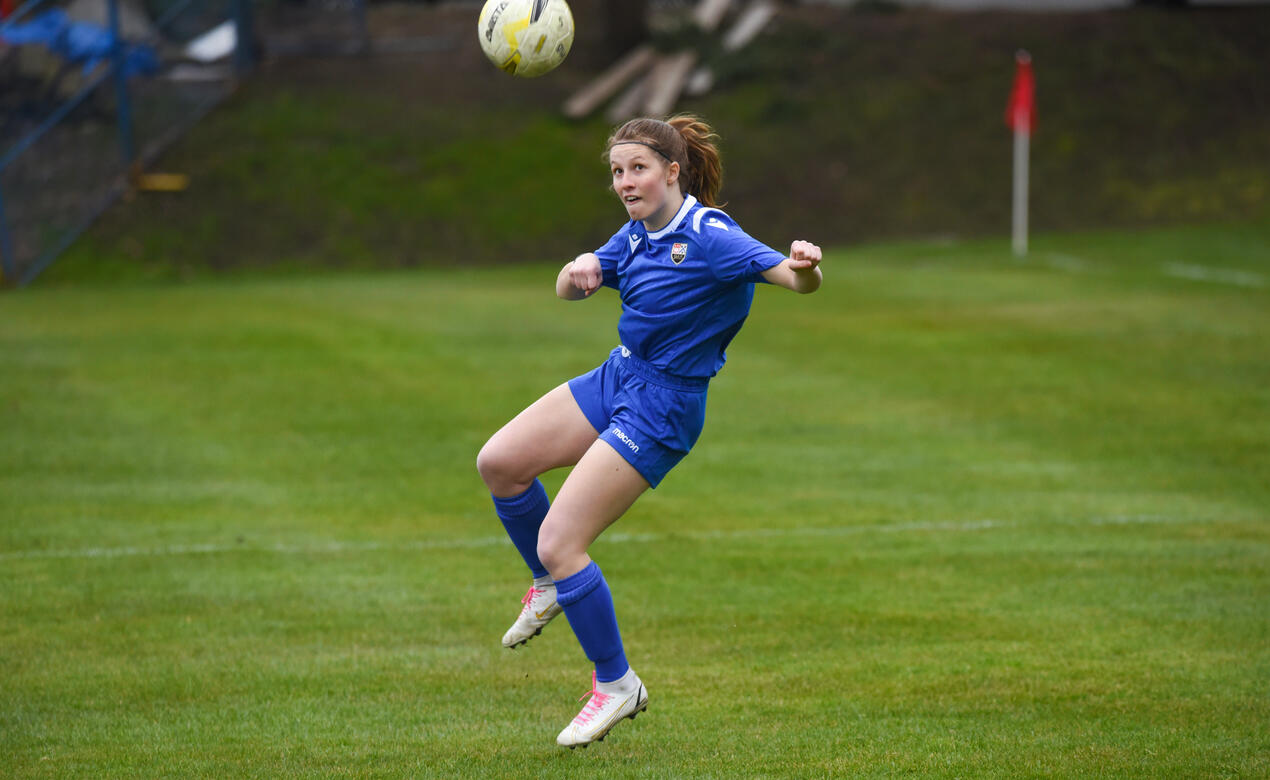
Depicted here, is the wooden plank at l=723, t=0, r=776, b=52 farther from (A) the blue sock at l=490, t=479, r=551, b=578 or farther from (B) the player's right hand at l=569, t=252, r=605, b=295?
(B) the player's right hand at l=569, t=252, r=605, b=295

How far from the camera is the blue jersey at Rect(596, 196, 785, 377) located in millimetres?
5879

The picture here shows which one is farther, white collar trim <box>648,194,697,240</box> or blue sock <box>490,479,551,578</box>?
blue sock <box>490,479,551,578</box>

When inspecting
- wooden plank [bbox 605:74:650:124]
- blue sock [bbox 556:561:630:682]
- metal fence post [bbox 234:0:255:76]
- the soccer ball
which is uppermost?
the soccer ball

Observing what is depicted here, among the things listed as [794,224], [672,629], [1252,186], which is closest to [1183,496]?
[672,629]

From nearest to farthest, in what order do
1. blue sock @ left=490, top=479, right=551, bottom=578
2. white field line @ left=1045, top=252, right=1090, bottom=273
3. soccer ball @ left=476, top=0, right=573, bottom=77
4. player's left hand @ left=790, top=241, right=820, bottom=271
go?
player's left hand @ left=790, top=241, right=820, bottom=271 < blue sock @ left=490, top=479, right=551, bottom=578 < soccer ball @ left=476, top=0, right=573, bottom=77 < white field line @ left=1045, top=252, right=1090, bottom=273

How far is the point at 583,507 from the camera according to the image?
19.1ft

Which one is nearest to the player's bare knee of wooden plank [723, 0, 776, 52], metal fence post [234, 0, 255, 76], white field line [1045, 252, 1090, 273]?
white field line [1045, 252, 1090, 273]

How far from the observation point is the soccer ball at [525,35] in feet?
21.5

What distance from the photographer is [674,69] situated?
3097 centimetres

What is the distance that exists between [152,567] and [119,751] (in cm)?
323

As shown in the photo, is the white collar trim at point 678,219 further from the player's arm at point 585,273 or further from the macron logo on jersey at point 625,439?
the macron logo on jersey at point 625,439

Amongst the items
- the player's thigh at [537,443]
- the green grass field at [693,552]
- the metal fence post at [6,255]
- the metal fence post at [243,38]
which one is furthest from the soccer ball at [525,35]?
the metal fence post at [243,38]

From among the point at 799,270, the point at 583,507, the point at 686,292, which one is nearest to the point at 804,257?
the point at 799,270

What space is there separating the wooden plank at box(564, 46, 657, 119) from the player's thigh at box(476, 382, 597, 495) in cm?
2467
